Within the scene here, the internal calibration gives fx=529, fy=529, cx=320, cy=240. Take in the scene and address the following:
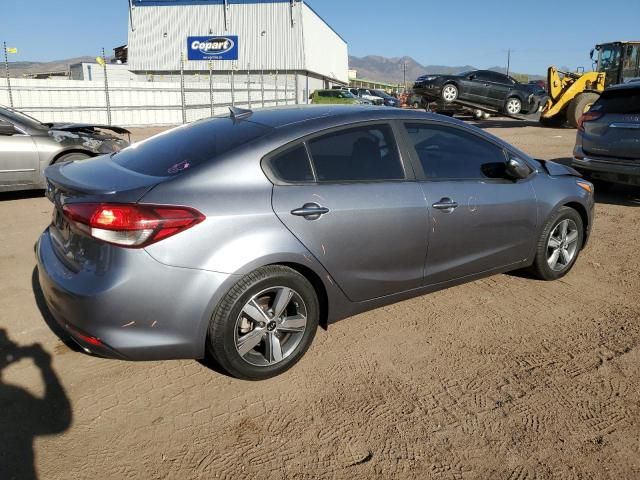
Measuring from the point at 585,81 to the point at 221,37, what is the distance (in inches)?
1322

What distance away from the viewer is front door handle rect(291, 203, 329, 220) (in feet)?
9.87

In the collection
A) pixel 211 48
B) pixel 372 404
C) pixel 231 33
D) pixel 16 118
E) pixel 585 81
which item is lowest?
pixel 372 404

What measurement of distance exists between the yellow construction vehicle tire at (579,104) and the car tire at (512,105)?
8.42 ft

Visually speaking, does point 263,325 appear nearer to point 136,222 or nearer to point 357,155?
point 136,222

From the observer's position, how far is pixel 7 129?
699 cm

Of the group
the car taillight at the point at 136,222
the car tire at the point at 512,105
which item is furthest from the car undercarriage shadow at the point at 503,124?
the car taillight at the point at 136,222

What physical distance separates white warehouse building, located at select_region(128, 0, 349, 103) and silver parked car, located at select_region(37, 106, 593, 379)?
42.9 m

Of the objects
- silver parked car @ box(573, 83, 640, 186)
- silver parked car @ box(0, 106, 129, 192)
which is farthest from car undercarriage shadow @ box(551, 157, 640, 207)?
silver parked car @ box(0, 106, 129, 192)

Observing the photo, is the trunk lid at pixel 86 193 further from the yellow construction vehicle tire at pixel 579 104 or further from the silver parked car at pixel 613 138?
the yellow construction vehicle tire at pixel 579 104

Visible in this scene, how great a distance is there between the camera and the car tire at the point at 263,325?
111 inches

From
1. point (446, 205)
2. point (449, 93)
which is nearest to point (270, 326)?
point (446, 205)

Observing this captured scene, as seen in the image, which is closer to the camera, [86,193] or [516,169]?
[86,193]

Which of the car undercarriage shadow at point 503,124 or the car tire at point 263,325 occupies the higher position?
the car tire at point 263,325

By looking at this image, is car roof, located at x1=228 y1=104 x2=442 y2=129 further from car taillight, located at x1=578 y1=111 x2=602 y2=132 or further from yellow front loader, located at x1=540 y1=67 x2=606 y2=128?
yellow front loader, located at x1=540 y1=67 x2=606 y2=128
